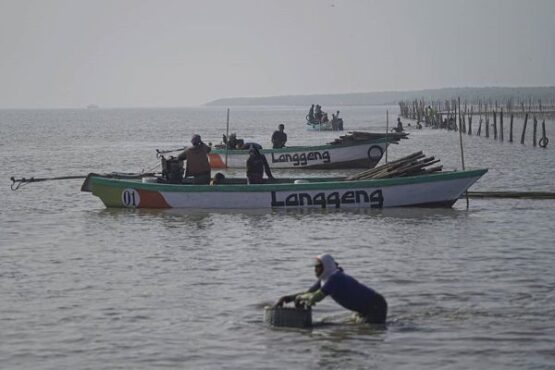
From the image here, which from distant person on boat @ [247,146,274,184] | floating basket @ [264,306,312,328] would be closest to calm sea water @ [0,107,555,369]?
floating basket @ [264,306,312,328]

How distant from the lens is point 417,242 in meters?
22.1

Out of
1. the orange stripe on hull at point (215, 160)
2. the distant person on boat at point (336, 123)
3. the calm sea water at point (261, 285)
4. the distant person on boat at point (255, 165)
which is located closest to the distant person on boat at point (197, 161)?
the calm sea water at point (261, 285)

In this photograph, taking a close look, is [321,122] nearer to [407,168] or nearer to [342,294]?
[407,168]

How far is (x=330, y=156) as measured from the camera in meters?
42.2

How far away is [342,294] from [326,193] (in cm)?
1290

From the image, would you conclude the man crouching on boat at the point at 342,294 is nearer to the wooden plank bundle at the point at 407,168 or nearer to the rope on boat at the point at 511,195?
the wooden plank bundle at the point at 407,168

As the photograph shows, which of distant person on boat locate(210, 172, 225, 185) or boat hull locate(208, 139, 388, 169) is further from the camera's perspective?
boat hull locate(208, 139, 388, 169)

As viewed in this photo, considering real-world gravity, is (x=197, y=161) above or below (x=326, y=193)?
above

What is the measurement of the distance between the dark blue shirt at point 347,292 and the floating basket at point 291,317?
44cm

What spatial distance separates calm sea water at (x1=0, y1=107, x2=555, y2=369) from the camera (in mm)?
13234

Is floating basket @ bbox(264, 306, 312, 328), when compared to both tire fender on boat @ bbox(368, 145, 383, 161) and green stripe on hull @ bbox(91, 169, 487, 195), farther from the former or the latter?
tire fender on boat @ bbox(368, 145, 383, 161)

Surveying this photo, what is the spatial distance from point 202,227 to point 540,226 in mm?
7761

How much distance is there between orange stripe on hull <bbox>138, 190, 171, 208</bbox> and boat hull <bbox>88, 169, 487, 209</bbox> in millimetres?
26

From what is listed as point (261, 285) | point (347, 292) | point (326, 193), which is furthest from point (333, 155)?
point (347, 292)
